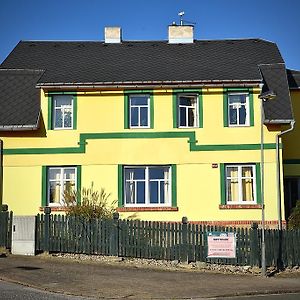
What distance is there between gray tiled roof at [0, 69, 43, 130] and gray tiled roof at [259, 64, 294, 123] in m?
9.68

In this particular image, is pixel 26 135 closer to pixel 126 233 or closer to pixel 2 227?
pixel 2 227

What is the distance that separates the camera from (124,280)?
596 inches

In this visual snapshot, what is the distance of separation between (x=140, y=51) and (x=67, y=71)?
14.5 feet

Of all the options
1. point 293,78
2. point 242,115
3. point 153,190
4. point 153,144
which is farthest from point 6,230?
point 293,78

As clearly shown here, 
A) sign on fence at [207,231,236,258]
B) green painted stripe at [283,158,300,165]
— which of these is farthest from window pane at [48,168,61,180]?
green painted stripe at [283,158,300,165]

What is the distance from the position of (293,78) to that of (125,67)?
27.7 ft

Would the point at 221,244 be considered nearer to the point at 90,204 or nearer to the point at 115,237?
the point at 115,237

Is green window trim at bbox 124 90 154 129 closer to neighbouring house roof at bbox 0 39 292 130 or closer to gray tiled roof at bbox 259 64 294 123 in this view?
neighbouring house roof at bbox 0 39 292 130

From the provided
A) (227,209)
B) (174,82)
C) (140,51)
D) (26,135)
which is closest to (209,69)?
(174,82)

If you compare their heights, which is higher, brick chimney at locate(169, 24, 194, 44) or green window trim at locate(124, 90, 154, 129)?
brick chimney at locate(169, 24, 194, 44)

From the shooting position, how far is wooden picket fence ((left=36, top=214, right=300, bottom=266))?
17984 mm

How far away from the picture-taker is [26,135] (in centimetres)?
2239

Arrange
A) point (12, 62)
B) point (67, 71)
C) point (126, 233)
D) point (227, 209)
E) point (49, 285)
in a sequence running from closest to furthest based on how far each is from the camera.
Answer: point (49, 285) → point (126, 233) → point (227, 209) → point (67, 71) → point (12, 62)

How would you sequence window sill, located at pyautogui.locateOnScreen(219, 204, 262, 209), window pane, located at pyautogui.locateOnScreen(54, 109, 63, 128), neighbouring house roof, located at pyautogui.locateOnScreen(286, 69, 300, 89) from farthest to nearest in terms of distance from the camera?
neighbouring house roof, located at pyautogui.locateOnScreen(286, 69, 300, 89)
window pane, located at pyautogui.locateOnScreen(54, 109, 63, 128)
window sill, located at pyautogui.locateOnScreen(219, 204, 262, 209)
